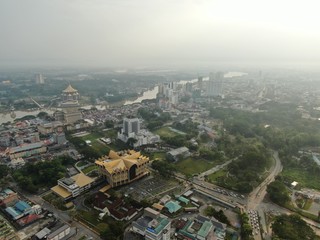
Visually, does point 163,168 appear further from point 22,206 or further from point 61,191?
point 22,206

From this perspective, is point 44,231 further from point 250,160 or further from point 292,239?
point 250,160

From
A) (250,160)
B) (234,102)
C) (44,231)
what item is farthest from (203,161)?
(234,102)

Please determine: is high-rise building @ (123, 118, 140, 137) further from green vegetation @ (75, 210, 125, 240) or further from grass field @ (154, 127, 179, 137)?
green vegetation @ (75, 210, 125, 240)

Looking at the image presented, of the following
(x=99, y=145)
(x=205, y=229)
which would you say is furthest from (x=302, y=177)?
(x=99, y=145)

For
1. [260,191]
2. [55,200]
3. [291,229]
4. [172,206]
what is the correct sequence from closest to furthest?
[291,229]
[172,206]
[55,200]
[260,191]

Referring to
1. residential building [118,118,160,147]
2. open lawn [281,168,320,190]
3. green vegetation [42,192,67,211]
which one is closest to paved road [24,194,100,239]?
green vegetation [42,192,67,211]

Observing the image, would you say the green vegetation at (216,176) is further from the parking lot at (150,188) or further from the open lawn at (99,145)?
the open lawn at (99,145)
